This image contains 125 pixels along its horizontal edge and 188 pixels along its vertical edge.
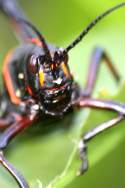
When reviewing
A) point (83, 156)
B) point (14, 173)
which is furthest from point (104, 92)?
point (14, 173)

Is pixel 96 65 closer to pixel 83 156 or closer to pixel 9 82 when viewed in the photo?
pixel 9 82

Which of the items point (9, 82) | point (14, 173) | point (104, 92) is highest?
point (9, 82)

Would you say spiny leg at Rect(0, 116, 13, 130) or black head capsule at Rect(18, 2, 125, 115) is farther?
spiny leg at Rect(0, 116, 13, 130)

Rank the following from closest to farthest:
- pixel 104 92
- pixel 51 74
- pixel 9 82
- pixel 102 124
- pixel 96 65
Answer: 1. pixel 51 74
2. pixel 102 124
3. pixel 9 82
4. pixel 104 92
5. pixel 96 65

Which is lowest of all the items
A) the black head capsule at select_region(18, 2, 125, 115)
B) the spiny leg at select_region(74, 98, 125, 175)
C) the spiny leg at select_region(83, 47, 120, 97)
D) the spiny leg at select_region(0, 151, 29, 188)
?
the spiny leg at select_region(0, 151, 29, 188)

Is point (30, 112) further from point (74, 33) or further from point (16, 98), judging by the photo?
point (74, 33)

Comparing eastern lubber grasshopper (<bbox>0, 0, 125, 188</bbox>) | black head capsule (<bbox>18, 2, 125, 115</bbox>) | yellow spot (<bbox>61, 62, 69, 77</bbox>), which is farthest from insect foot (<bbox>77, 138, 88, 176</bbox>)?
yellow spot (<bbox>61, 62, 69, 77</bbox>)

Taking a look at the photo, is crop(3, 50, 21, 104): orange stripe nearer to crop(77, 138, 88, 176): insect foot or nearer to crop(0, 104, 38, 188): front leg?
crop(0, 104, 38, 188): front leg

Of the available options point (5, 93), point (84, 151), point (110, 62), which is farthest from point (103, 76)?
point (84, 151)

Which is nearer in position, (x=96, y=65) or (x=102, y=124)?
(x=102, y=124)

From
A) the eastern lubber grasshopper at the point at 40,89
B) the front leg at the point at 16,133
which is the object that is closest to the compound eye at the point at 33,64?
the eastern lubber grasshopper at the point at 40,89
